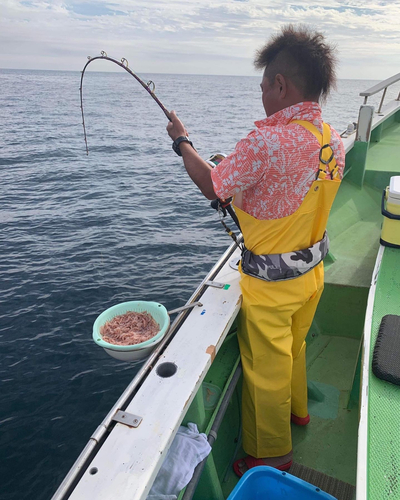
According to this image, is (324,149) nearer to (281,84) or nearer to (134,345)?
(281,84)

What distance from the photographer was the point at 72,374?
5.12m

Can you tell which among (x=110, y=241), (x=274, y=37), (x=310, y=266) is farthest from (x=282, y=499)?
(x=110, y=241)

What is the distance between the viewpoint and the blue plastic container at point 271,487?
1.91 m

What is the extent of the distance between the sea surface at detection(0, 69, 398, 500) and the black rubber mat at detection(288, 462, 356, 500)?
2.55m

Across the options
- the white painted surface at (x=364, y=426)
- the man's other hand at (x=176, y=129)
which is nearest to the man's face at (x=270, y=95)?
the man's other hand at (x=176, y=129)

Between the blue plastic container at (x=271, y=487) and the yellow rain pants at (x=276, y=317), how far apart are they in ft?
1.35

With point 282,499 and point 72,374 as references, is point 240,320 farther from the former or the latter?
point 72,374

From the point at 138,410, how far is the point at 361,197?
Result: 473 centimetres

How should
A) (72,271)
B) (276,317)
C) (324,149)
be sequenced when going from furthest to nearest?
(72,271) < (276,317) < (324,149)

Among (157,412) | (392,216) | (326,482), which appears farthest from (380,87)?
(157,412)

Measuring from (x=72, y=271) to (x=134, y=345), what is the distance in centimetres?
602

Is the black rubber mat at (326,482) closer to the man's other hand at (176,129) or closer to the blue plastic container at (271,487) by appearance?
the blue plastic container at (271,487)

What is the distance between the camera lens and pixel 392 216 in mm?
3045

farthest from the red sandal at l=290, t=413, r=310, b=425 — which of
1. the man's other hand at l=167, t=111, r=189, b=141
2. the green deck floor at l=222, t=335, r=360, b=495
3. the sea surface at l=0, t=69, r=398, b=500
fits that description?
the sea surface at l=0, t=69, r=398, b=500
